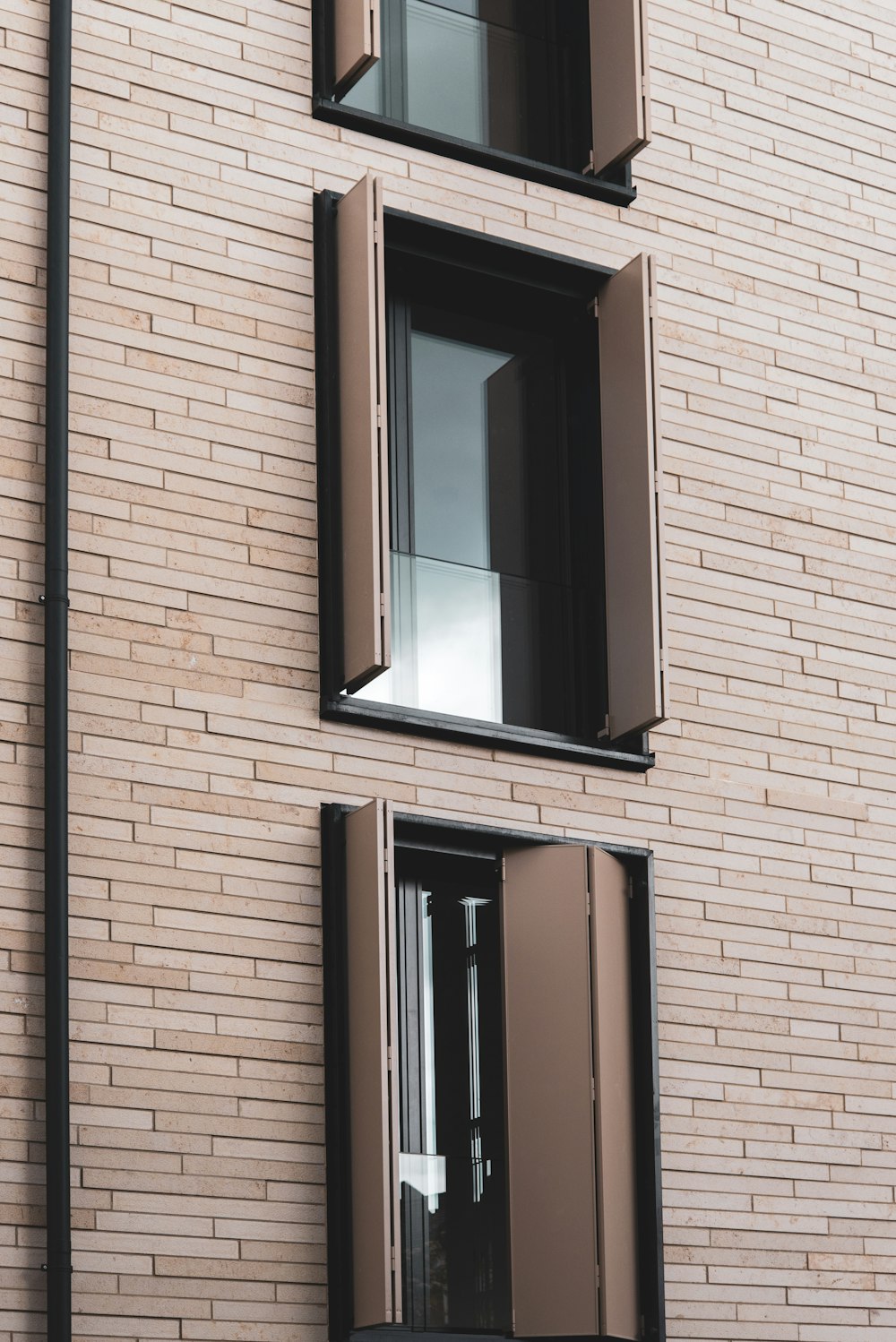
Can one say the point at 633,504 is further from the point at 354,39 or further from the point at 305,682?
the point at 354,39

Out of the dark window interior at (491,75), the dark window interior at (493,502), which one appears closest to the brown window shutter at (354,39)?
the dark window interior at (491,75)

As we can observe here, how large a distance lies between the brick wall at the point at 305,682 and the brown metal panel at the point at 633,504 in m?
0.40

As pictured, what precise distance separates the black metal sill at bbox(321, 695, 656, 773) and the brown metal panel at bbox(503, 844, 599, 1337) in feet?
1.64

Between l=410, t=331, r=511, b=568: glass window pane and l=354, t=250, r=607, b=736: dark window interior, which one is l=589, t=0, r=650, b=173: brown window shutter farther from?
l=410, t=331, r=511, b=568: glass window pane

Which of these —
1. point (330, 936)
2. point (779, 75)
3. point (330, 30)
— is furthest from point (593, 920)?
point (779, 75)

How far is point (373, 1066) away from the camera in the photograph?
866 cm

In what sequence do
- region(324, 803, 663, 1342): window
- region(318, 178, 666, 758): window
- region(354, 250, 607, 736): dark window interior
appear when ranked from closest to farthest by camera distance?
region(324, 803, 663, 1342): window → region(318, 178, 666, 758): window → region(354, 250, 607, 736): dark window interior

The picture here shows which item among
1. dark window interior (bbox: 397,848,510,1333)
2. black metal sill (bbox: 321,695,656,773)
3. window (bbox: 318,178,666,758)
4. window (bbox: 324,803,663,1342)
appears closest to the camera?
window (bbox: 324,803,663,1342)

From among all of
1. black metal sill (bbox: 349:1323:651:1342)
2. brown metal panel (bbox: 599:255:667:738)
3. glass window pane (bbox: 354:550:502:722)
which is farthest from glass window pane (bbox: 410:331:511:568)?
black metal sill (bbox: 349:1323:651:1342)

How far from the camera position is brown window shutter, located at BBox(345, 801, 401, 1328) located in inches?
332

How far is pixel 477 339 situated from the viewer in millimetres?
10906

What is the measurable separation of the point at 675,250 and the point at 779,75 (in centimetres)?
158

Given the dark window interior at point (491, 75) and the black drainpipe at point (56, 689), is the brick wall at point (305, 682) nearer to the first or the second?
the black drainpipe at point (56, 689)

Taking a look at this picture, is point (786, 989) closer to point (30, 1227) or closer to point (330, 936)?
point (330, 936)
